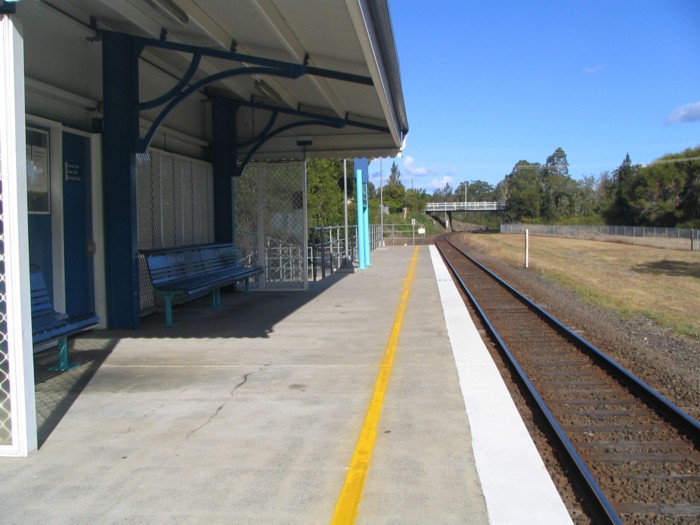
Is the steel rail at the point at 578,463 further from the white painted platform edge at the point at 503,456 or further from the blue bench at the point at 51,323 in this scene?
the blue bench at the point at 51,323

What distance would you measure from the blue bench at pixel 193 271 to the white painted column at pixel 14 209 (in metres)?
5.31

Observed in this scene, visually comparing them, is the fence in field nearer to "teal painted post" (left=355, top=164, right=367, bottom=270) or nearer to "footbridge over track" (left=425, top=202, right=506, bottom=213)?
"teal painted post" (left=355, top=164, right=367, bottom=270)

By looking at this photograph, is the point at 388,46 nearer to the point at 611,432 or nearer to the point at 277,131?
the point at 611,432

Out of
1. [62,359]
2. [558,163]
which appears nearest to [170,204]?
[62,359]

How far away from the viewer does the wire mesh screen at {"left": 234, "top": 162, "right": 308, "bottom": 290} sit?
15219 mm

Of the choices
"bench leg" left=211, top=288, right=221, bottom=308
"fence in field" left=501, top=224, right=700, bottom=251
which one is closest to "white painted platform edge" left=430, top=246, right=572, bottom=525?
"bench leg" left=211, top=288, right=221, bottom=308

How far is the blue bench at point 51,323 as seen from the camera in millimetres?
6535

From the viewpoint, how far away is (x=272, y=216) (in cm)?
1536

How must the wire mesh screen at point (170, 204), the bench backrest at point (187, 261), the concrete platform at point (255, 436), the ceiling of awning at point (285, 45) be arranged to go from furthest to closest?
the wire mesh screen at point (170, 204) < the bench backrest at point (187, 261) < the ceiling of awning at point (285, 45) < the concrete platform at point (255, 436)

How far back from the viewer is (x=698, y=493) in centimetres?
436

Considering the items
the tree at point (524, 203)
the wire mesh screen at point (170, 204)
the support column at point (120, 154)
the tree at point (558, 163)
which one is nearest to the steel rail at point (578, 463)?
the support column at point (120, 154)

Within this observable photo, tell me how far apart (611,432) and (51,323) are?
557 centimetres

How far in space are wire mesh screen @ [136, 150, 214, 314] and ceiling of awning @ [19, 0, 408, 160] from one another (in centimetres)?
81

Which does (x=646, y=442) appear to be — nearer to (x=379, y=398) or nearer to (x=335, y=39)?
(x=379, y=398)
